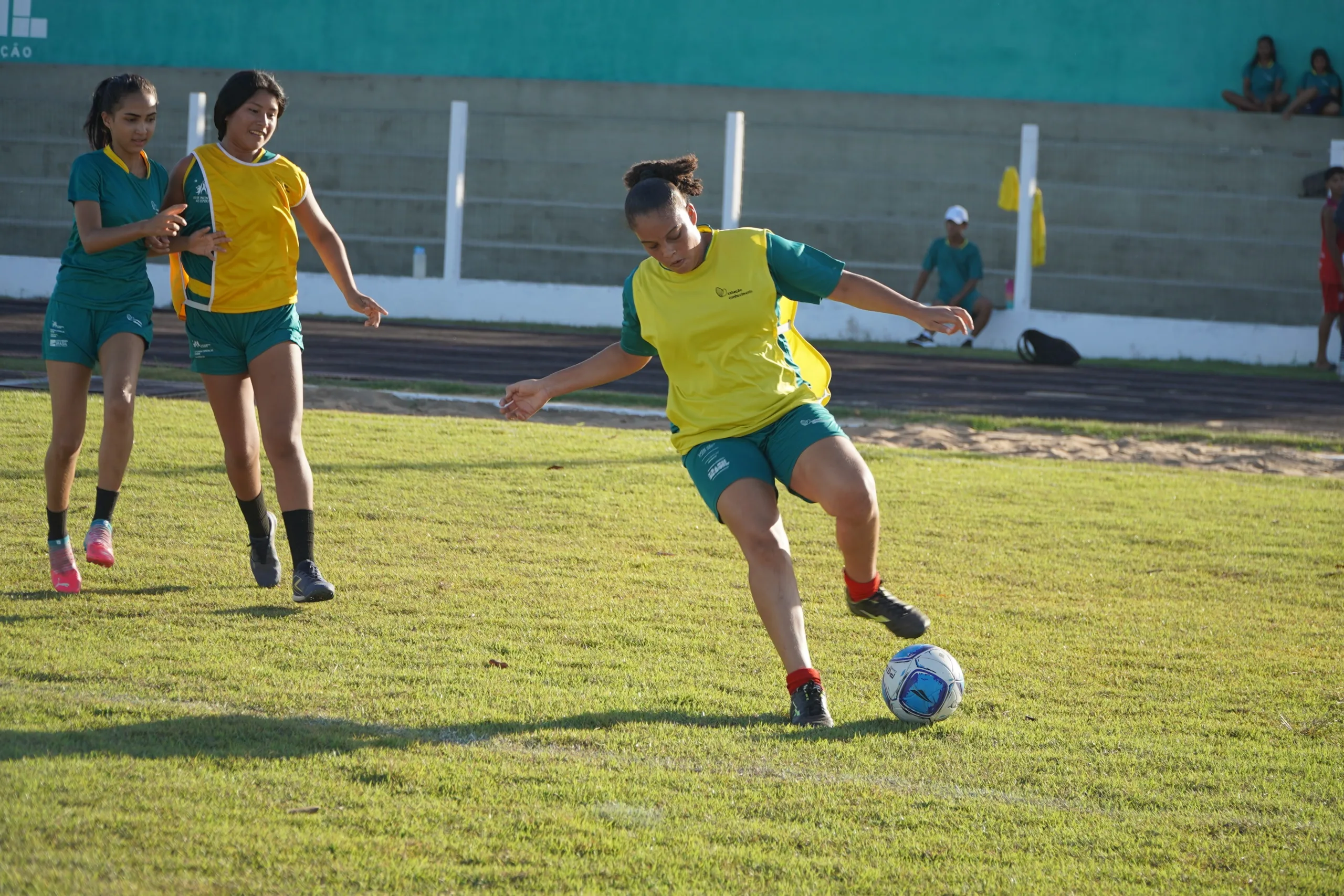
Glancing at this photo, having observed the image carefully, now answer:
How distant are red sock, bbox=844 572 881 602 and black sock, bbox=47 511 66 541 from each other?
3.24 metres

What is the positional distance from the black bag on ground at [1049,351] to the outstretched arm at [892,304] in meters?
15.2

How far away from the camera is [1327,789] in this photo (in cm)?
421

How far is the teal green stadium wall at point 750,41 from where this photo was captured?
79.7 ft

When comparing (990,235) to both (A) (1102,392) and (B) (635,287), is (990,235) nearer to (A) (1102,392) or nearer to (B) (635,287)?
(A) (1102,392)

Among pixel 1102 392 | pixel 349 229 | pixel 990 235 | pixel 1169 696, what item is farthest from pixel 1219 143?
pixel 1169 696

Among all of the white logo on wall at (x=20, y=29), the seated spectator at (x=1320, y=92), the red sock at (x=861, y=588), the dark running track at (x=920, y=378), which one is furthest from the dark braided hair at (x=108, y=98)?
the white logo on wall at (x=20, y=29)

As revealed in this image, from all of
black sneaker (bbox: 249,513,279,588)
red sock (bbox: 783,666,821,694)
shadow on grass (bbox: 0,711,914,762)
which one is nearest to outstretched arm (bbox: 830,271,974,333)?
red sock (bbox: 783,666,821,694)

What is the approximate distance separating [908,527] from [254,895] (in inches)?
224

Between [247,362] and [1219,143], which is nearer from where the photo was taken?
[247,362]

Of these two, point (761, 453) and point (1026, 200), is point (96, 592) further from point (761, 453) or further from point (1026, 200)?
point (1026, 200)

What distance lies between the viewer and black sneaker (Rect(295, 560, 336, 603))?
19.1 ft

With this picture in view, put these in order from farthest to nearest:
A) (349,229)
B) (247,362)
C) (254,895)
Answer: (349,229), (247,362), (254,895)

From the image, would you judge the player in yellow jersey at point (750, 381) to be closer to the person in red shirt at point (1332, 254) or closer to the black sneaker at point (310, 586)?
the black sneaker at point (310, 586)

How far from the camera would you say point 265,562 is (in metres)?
6.25
